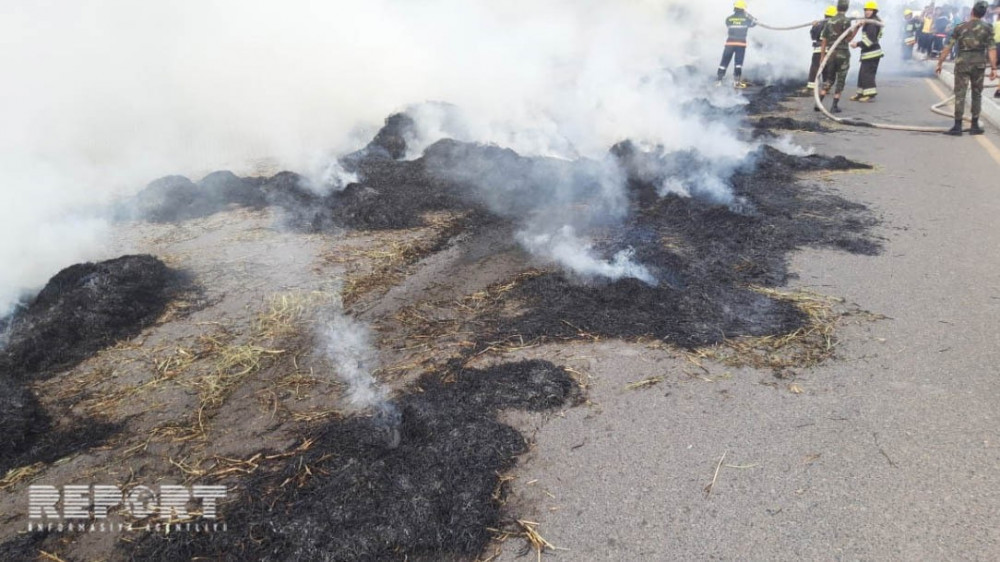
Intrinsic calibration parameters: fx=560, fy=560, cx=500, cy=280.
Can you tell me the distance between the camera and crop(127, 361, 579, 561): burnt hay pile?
90.7 inches

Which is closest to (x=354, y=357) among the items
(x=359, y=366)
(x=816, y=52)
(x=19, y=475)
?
(x=359, y=366)

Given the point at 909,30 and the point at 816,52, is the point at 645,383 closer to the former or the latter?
the point at 816,52

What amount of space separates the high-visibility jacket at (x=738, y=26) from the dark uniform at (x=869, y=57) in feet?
8.95

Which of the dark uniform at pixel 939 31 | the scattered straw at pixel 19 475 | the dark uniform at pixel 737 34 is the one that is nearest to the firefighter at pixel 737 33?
the dark uniform at pixel 737 34

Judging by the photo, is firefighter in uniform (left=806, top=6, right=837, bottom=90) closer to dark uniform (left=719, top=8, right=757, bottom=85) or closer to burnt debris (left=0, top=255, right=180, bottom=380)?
dark uniform (left=719, top=8, right=757, bottom=85)

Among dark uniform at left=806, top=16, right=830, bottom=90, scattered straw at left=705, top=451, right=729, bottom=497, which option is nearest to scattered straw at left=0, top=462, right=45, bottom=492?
scattered straw at left=705, top=451, right=729, bottom=497

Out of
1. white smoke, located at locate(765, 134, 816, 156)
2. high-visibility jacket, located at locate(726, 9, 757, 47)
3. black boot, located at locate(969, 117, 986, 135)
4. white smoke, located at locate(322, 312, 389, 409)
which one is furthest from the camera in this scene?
high-visibility jacket, located at locate(726, 9, 757, 47)

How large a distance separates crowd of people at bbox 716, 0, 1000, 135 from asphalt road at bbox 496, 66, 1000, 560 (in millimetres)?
6661

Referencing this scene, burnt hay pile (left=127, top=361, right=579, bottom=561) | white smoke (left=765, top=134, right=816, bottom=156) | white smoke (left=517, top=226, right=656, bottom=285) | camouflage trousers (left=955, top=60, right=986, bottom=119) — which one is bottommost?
burnt hay pile (left=127, top=361, right=579, bottom=561)

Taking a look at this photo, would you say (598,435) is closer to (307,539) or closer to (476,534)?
(476,534)

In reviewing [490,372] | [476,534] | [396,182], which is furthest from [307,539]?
[396,182]

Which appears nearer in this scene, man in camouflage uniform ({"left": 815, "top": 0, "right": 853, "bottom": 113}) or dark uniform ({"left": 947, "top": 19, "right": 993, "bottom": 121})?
dark uniform ({"left": 947, "top": 19, "right": 993, "bottom": 121})

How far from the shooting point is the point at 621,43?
21.5 meters

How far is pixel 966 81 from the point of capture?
899 centimetres
